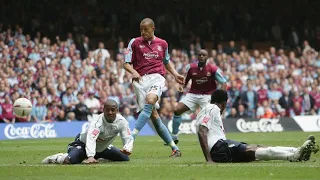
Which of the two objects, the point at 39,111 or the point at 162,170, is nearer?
the point at 162,170

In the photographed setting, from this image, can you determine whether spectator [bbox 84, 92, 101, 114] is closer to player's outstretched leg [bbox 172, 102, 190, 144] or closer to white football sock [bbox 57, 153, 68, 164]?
player's outstretched leg [bbox 172, 102, 190, 144]

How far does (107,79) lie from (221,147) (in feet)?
55.7

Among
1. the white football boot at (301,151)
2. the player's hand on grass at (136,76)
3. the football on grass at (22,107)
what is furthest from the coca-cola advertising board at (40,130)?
the white football boot at (301,151)

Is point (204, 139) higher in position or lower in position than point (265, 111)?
lower

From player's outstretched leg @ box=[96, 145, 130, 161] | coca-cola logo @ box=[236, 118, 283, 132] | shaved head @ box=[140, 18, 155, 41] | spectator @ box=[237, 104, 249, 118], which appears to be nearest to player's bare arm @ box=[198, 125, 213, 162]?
player's outstretched leg @ box=[96, 145, 130, 161]

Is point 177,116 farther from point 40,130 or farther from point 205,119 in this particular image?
point 205,119

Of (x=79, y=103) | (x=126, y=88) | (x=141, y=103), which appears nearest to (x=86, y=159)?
(x=141, y=103)

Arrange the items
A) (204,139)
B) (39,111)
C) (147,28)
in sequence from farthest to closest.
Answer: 1. (39,111)
2. (147,28)
3. (204,139)

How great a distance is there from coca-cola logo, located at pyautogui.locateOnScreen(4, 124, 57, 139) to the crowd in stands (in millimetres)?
688

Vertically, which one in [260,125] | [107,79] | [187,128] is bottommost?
[187,128]

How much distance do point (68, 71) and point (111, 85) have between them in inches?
64.4

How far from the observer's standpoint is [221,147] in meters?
12.9

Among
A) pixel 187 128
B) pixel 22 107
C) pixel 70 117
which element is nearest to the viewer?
pixel 22 107

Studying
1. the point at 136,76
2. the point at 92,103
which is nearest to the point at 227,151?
the point at 136,76
